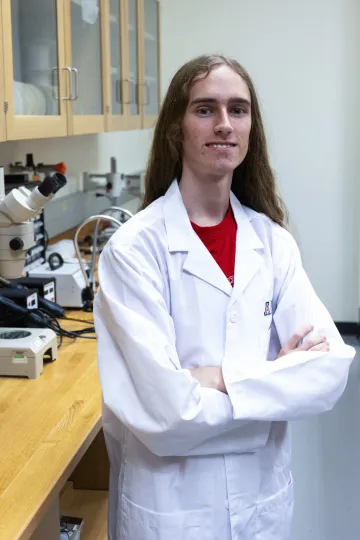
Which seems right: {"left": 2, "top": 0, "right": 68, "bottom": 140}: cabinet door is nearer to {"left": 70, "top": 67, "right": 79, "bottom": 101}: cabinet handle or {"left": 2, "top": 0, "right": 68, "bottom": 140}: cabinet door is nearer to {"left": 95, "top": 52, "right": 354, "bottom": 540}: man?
{"left": 70, "top": 67, "right": 79, "bottom": 101}: cabinet handle

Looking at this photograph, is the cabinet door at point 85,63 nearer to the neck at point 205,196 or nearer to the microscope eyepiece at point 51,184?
the microscope eyepiece at point 51,184

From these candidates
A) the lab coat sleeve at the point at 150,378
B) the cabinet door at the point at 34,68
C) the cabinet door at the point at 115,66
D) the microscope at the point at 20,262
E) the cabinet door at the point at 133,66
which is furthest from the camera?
the cabinet door at the point at 133,66

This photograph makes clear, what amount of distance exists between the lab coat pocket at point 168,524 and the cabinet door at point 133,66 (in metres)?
2.38

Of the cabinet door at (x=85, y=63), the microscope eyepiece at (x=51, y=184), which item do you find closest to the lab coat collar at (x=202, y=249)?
the microscope eyepiece at (x=51, y=184)

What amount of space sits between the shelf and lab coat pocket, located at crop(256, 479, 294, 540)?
784mm

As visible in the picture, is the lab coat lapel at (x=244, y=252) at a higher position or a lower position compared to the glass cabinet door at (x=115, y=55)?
lower

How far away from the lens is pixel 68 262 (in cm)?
281

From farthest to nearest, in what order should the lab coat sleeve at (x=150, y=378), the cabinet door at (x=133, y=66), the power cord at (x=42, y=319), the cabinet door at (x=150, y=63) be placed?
the cabinet door at (x=150, y=63)
the cabinet door at (x=133, y=66)
the power cord at (x=42, y=319)
the lab coat sleeve at (x=150, y=378)

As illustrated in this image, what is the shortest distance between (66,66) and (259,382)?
62.9 inches

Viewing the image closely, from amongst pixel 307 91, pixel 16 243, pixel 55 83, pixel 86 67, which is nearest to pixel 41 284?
pixel 16 243

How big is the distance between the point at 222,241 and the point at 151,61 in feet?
8.89

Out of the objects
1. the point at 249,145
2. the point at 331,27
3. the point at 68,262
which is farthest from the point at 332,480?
the point at 331,27

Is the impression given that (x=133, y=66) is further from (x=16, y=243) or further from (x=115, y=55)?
(x=16, y=243)

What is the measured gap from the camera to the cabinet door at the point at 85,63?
2502 mm
